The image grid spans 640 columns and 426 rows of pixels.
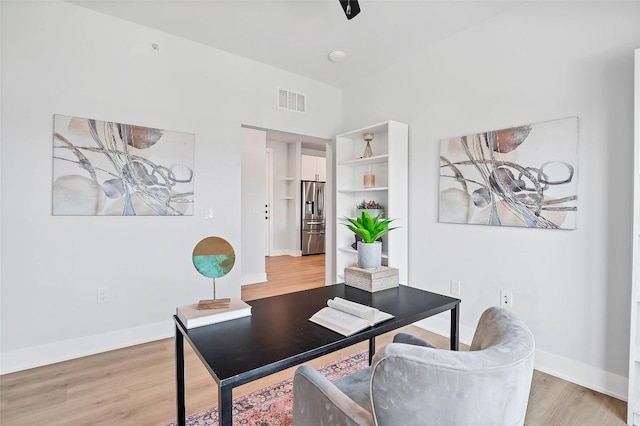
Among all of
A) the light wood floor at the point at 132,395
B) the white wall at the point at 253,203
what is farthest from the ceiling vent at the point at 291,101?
the light wood floor at the point at 132,395

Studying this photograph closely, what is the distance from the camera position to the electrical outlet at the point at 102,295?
2.47 m

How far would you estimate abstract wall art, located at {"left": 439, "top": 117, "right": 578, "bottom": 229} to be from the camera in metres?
2.06

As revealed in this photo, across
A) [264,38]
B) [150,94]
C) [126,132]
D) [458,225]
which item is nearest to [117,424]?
[126,132]

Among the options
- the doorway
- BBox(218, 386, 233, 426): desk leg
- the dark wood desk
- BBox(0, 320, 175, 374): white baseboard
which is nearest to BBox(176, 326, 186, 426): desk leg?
the dark wood desk

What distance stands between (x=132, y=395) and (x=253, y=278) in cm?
289

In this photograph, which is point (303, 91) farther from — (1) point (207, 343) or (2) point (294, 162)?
(2) point (294, 162)

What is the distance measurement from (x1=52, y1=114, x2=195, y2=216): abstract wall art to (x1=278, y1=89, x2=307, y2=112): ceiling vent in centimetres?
107

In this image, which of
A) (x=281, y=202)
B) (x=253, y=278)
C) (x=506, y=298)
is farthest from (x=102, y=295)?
(x=281, y=202)

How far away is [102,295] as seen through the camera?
8.14 feet

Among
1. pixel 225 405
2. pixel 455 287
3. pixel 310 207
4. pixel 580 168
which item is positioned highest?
pixel 580 168

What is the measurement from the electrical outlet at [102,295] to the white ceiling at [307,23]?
2132 millimetres

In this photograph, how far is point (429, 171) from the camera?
2.90 meters

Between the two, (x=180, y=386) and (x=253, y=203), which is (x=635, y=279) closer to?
(x=180, y=386)

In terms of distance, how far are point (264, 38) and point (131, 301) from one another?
2492 mm
